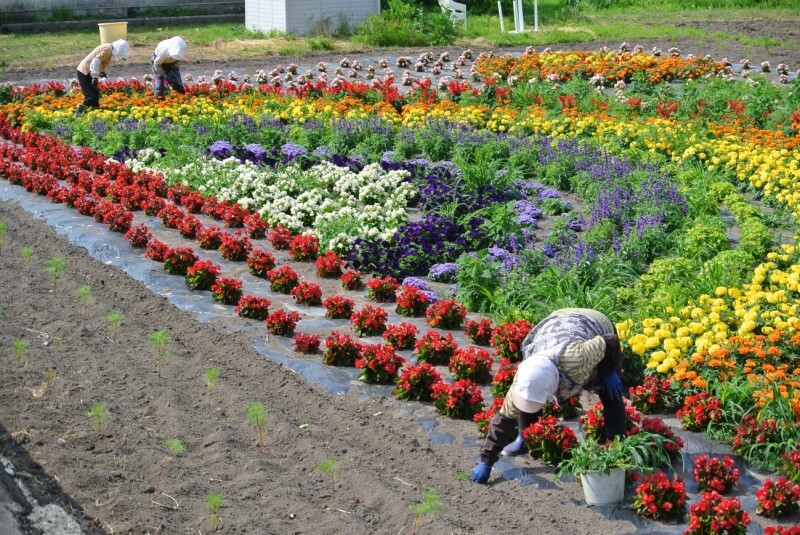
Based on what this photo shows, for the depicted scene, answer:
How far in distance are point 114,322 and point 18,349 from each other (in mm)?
985

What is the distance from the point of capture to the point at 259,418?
6215mm

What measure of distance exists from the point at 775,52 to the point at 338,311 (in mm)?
15269

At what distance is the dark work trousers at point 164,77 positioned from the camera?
1644 centimetres

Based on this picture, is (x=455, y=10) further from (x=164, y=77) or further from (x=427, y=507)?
(x=427, y=507)

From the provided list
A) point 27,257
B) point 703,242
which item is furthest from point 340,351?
point 27,257

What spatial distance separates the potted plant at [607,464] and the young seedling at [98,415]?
2.77 meters

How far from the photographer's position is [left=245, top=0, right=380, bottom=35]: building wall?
24.2 m

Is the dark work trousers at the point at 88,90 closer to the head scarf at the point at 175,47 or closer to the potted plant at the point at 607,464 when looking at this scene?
the head scarf at the point at 175,47

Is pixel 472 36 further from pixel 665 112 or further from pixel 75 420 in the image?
pixel 75 420

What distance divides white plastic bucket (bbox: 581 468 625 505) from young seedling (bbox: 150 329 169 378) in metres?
3.18

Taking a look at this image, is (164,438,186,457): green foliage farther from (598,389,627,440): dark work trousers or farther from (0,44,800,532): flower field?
(598,389,627,440): dark work trousers

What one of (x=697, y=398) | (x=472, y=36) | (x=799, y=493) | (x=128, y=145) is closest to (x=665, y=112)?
(x=128, y=145)

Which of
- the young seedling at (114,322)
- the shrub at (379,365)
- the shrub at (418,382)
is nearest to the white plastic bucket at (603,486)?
the shrub at (418,382)

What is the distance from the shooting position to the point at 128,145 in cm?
1369
